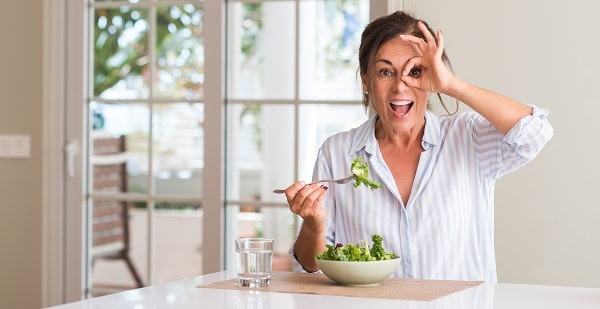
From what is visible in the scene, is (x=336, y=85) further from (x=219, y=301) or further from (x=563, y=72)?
(x=219, y=301)

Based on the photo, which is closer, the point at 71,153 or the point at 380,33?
the point at 380,33

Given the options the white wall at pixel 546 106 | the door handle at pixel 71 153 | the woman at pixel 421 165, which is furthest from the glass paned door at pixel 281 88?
the woman at pixel 421 165

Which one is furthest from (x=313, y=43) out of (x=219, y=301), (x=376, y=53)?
(x=219, y=301)

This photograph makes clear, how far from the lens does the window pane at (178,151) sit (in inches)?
340

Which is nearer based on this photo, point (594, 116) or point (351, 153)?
point (351, 153)

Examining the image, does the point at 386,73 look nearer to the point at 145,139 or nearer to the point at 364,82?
the point at 364,82

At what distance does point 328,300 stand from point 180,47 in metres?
6.57

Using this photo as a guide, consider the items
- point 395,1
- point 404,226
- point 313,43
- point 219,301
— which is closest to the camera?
point 219,301

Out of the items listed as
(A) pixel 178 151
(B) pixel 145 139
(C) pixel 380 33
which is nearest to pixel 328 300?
(C) pixel 380 33

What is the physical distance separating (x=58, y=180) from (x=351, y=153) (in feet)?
7.08

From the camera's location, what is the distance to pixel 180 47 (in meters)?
8.28

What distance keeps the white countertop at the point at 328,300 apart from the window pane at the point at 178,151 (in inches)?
260

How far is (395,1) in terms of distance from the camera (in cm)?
357

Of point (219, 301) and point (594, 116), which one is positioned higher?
point (594, 116)
